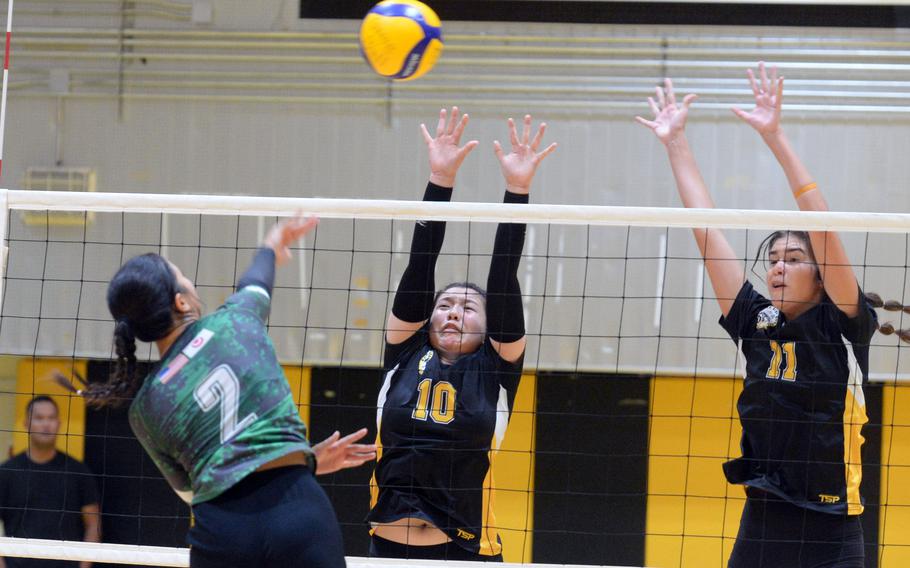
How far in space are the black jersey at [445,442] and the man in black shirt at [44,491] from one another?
262cm

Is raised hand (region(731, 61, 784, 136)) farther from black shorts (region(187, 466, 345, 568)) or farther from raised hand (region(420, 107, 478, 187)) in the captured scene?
black shorts (region(187, 466, 345, 568))

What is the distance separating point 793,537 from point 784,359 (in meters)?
0.62

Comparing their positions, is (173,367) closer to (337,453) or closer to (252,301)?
(252,301)

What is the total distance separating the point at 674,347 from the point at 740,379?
472 mm

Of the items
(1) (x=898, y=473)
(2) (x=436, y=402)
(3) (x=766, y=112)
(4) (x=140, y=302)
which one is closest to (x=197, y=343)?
(4) (x=140, y=302)

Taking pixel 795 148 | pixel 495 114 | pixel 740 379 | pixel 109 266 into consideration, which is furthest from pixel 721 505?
pixel 109 266

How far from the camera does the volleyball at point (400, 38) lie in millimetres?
4242

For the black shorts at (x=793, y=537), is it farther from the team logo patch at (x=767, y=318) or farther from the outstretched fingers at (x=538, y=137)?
the outstretched fingers at (x=538, y=137)

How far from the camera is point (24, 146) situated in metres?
7.11

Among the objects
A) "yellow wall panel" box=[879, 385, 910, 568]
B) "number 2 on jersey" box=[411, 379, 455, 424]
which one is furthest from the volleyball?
"yellow wall panel" box=[879, 385, 910, 568]

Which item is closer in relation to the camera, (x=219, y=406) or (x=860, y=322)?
(x=219, y=406)

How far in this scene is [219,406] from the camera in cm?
Result: 266

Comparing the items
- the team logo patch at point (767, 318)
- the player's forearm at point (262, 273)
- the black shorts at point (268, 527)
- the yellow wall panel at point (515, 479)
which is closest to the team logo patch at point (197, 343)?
the player's forearm at point (262, 273)

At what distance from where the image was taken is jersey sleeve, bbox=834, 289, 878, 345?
3557mm
